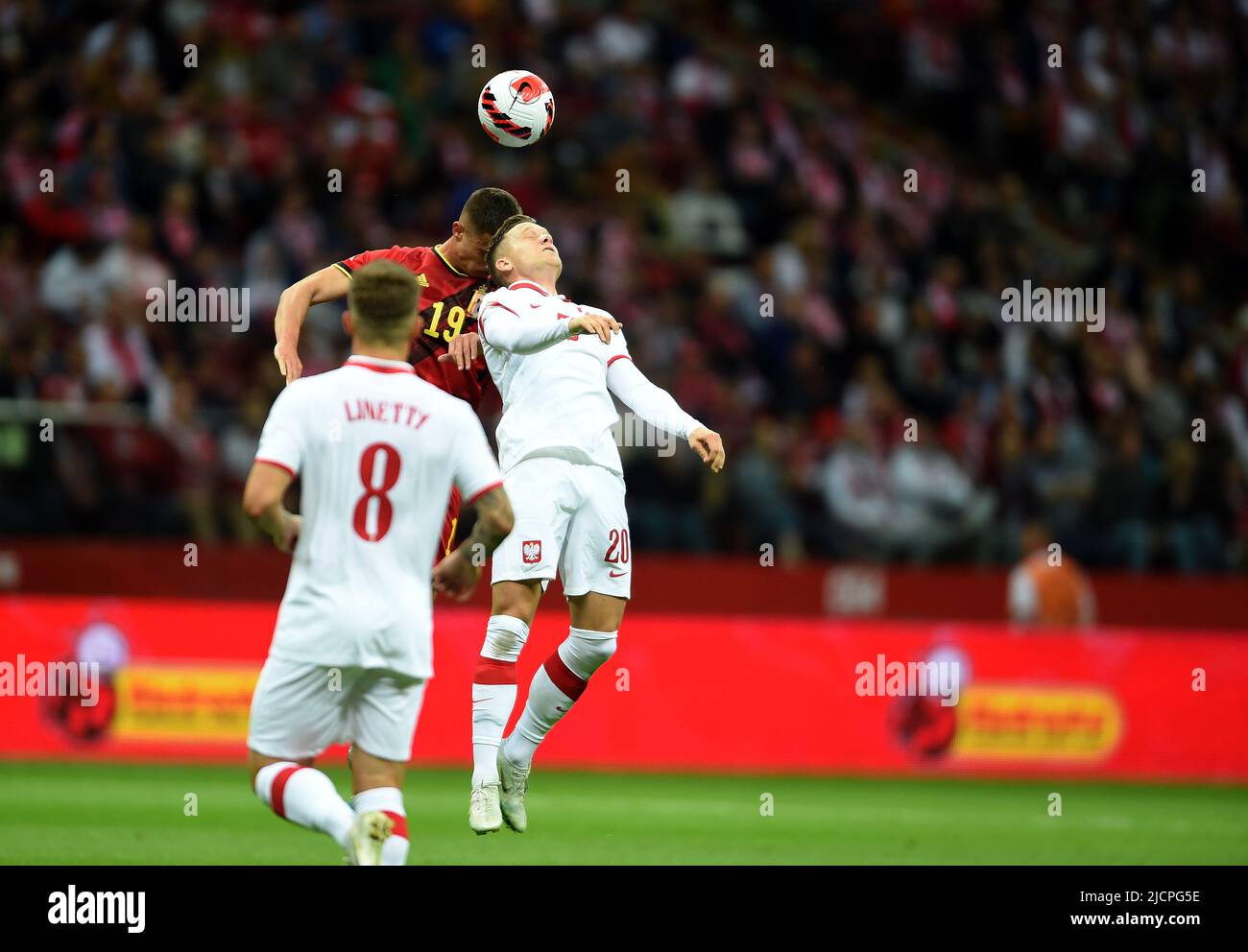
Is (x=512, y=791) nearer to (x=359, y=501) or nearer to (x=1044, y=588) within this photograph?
(x=359, y=501)

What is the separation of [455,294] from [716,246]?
1017 cm

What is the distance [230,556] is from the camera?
1527 centimetres

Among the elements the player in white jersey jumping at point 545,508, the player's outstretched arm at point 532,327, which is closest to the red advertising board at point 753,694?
the player in white jersey jumping at point 545,508

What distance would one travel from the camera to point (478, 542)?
657 cm

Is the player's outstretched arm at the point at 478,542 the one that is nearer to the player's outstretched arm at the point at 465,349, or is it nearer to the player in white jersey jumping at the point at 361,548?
the player in white jersey jumping at the point at 361,548

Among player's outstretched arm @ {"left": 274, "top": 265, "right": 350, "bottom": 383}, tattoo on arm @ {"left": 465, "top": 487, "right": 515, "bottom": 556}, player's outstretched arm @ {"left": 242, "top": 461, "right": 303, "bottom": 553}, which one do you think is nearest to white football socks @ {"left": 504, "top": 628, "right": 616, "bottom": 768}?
player's outstretched arm @ {"left": 274, "top": 265, "right": 350, "bottom": 383}

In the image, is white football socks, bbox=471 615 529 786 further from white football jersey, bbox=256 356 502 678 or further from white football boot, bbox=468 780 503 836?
white football jersey, bbox=256 356 502 678

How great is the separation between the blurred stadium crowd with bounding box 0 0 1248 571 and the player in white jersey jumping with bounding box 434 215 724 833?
6.62 m

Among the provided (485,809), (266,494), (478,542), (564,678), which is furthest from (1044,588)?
(266,494)

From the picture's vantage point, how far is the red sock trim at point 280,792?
21.0 feet

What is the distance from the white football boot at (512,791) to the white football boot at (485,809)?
21cm

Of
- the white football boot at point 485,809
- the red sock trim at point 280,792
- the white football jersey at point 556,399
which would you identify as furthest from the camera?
the white football jersey at point 556,399

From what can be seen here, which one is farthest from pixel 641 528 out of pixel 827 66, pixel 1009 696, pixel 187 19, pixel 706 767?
pixel 827 66
